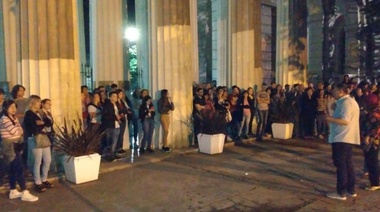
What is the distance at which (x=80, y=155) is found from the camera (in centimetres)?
854

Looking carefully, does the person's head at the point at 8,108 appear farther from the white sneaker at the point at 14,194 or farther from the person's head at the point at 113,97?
the person's head at the point at 113,97

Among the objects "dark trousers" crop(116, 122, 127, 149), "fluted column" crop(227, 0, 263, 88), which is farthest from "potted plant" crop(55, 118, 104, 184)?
"fluted column" crop(227, 0, 263, 88)

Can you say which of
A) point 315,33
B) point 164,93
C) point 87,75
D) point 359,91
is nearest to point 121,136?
point 164,93

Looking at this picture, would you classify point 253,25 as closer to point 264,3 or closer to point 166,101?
point 166,101

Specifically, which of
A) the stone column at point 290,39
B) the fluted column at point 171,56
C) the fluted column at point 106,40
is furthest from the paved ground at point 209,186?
the stone column at point 290,39

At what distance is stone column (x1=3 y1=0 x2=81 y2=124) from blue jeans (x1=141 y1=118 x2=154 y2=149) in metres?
1.87

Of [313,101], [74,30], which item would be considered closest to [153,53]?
[74,30]

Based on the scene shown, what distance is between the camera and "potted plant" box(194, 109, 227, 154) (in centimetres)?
1127

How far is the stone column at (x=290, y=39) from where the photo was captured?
1720cm

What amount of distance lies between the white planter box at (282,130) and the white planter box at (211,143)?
3.01m

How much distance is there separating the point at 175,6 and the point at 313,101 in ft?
16.9

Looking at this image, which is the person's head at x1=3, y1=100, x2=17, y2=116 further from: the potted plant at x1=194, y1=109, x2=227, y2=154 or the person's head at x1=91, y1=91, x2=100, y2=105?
the potted plant at x1=194, y1=109, x2=227, y2=154

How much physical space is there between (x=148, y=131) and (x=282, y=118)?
4.66 m

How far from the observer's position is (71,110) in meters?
9.91
